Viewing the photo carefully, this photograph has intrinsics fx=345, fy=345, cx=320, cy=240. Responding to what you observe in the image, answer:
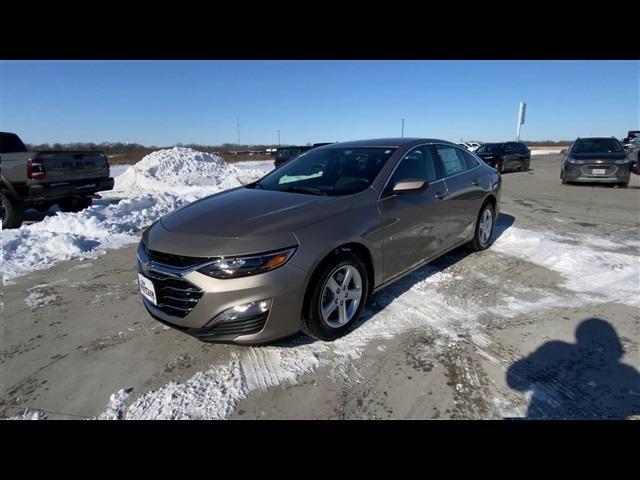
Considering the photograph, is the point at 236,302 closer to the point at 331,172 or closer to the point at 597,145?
the point at 331,172

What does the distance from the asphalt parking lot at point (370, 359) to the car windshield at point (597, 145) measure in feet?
35.9

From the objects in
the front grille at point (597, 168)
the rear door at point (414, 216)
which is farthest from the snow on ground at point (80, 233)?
the front grille at point (597, 168)

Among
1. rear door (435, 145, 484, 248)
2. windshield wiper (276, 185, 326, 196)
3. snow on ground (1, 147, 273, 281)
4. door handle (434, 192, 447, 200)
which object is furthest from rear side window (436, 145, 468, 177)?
snow on ground (1, 147, 273, 281)

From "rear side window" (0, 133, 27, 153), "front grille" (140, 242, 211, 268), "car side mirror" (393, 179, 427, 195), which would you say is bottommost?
"front grille" (140, 242, 211, 268)

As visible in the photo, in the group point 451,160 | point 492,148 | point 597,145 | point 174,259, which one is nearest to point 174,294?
point 174,259

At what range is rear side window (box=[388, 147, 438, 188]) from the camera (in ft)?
11.1

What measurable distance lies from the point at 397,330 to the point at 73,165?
7518 mm

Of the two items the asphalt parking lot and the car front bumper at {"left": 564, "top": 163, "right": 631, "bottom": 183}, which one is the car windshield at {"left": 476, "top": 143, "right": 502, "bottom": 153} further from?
the asphalt parking lot

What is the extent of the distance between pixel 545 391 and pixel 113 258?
520cm

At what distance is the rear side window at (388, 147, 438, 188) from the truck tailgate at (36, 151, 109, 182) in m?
6.87

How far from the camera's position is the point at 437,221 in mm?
3752

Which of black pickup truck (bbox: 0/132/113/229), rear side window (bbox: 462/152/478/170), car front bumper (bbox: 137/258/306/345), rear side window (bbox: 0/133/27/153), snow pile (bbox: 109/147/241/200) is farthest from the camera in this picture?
snow pile (bbox: 109/147/241/200)
